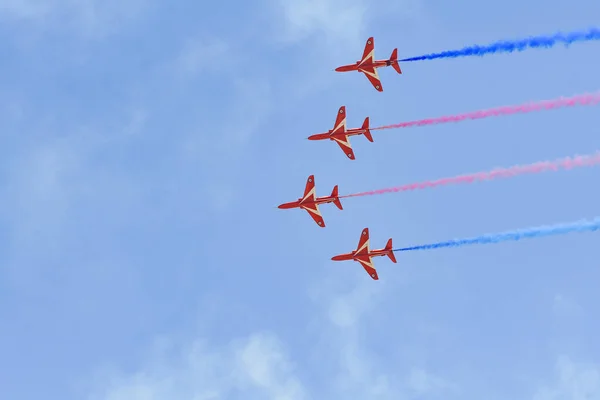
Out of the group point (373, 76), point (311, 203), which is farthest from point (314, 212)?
point (373, 76)

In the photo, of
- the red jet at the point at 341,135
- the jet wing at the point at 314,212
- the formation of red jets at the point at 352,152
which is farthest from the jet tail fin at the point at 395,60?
the jet wing at the point at 314,212

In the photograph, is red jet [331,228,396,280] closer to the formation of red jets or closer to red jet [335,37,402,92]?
the formation of red jets

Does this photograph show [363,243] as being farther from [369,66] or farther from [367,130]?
[369,66]

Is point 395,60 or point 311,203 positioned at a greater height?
point 395,60

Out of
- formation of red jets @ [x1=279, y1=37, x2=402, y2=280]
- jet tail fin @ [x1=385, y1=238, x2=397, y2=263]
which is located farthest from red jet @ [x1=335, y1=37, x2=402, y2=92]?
jet tail fin @ [x1=385, y1=238, x2=397, y2=263]

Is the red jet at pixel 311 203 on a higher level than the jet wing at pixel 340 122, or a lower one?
lower

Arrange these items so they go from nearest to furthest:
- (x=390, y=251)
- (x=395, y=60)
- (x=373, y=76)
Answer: (x=390, y=251), (x=395, y=60), (x=373, y=76)

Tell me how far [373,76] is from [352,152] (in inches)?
241

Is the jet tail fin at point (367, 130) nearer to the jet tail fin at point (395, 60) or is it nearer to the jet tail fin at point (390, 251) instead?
the jet tail fin at point (395, 60)

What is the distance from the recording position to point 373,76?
9212cm

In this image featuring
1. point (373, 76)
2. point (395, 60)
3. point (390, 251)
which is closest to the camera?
→ point (390, 251)

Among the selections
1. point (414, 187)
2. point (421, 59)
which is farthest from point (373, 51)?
point (414, 187)

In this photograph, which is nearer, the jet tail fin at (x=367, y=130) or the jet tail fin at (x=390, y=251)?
the jet tail fin at (x=390, y=251)

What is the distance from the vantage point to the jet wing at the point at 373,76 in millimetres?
92125
